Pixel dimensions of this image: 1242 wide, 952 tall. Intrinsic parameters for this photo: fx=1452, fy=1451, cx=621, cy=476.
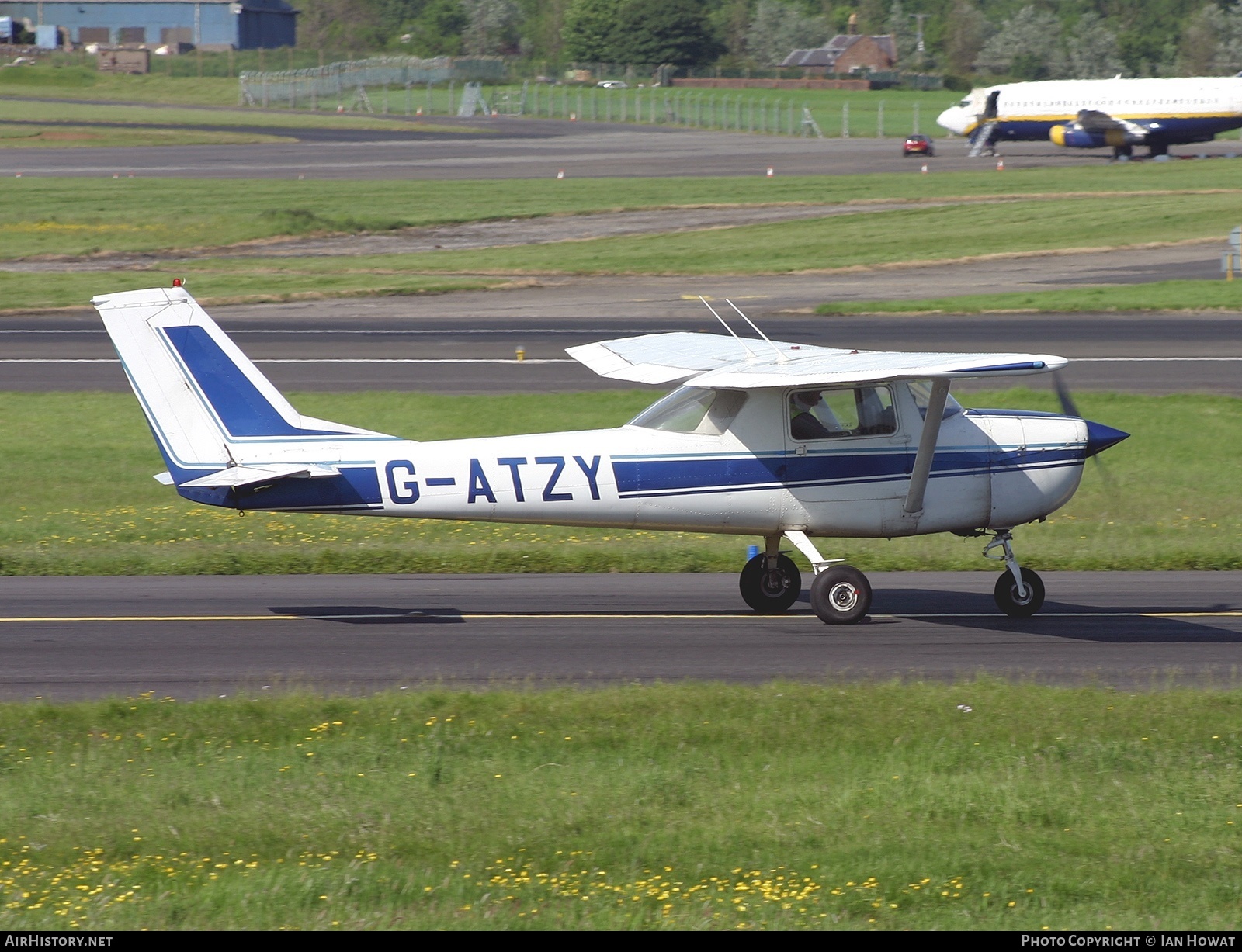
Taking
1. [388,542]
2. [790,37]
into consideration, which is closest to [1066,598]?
[388,542]

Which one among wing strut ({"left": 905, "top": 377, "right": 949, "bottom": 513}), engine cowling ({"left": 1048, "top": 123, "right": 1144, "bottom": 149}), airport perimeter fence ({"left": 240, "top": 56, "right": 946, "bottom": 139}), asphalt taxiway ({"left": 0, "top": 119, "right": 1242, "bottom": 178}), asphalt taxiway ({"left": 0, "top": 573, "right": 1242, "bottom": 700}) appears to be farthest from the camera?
airport perimeter fence ({"left": 240, "top": 56, "right": 946, "bottom": 139})

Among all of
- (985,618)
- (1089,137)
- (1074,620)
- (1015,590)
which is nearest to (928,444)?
(1015,590)

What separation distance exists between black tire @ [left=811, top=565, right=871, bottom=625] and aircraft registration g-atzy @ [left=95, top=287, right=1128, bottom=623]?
0.05 feet

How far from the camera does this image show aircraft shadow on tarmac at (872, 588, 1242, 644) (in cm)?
1366

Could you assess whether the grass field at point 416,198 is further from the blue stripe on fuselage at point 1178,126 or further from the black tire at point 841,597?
the black tire at point 841,597

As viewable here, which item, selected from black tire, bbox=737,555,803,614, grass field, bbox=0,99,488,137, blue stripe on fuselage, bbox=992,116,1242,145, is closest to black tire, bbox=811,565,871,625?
black tire, bbox=737,555,803,614

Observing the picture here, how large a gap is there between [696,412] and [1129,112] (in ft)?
221

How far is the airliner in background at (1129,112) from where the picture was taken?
73.8 metres

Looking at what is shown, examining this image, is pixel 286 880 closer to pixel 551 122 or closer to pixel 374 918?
pixel 374 918

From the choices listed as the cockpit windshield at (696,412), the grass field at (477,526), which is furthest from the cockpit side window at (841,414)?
the grass field at (477,526)

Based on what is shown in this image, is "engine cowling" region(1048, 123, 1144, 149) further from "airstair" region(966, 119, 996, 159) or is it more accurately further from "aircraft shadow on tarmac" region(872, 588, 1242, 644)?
"aircraft shadow on tarmac" region(872, 588, 1242, 644)

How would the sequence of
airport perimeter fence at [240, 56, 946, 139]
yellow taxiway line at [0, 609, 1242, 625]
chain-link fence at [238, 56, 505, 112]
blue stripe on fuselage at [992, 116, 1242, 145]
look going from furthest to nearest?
chain-link fence at [238, 56, 505, 112]
airport perimeter fence at [240, 56, 946, 139]
blue stripe on fuselage at [992, 116, 1242, 145]
yellow taxiway line at [0, 609, 1242, 625]

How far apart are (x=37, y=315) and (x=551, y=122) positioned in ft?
245

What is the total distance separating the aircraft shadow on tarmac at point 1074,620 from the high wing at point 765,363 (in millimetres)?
2452
